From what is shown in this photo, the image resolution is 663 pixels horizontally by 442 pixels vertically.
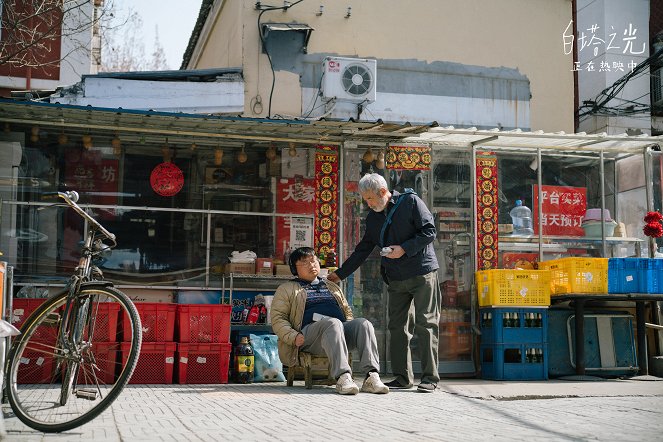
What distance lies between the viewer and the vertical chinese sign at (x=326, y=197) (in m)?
10.9

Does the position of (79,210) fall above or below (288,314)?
above

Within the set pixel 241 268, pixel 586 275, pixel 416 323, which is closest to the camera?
pixel 416 323

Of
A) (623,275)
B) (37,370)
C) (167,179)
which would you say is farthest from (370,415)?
(167,179)

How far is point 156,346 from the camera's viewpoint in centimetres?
913

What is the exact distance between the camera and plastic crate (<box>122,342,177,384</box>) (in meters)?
9.09

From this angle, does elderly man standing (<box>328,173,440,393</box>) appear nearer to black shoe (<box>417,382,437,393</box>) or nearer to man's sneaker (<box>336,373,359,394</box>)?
black shoe (<box>417,382,437,393</box>)

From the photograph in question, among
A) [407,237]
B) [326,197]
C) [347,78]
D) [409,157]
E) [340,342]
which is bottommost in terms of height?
[340,342]

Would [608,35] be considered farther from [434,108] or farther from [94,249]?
[94,249]

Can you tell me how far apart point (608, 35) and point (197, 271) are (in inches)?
666

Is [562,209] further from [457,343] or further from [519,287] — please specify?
[457,343]

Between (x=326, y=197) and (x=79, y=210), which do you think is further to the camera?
(x=326, y=197)

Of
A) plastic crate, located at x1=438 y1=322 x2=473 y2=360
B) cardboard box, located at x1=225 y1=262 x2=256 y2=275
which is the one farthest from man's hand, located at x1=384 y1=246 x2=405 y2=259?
cardboard box, located at x1=225 y1=262 x2=256 y2=275

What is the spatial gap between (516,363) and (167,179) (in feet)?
17.3

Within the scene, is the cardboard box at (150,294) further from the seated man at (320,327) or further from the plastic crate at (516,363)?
the plastic crate at (516,363)
